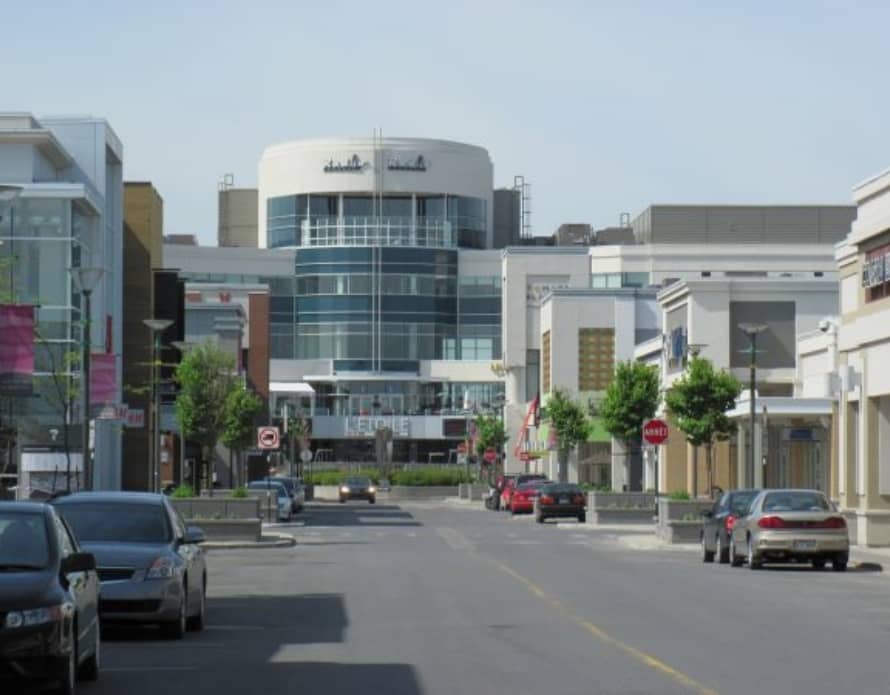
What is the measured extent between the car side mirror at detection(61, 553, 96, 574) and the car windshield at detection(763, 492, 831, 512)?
24181mm

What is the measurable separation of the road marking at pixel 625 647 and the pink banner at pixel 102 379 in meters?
16.8

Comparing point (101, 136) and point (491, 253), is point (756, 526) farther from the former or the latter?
point (491, 253)

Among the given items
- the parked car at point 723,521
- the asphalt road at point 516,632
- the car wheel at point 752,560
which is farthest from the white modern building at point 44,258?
the car wheel at point 752,560

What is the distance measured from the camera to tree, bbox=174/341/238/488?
74562 mm

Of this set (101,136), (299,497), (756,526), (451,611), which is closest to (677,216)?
(299,497)

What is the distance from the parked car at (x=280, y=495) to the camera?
73438 millimetres

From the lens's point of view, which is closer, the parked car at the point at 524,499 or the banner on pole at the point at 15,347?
the banner on pole at the point at 15,347

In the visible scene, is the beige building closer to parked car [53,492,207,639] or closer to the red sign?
the red sign

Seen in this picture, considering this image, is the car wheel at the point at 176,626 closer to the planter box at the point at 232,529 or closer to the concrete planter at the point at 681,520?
the planter box at the point at 232,529

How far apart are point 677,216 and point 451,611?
118905mm

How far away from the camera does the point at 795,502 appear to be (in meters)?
39.2

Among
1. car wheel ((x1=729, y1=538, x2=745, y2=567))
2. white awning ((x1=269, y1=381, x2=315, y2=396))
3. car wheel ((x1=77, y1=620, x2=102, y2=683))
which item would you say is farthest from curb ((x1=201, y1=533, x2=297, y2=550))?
white awning ((x1=269, y1=381, x2=315, y2=396))

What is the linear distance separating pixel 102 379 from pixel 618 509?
98.7 feet

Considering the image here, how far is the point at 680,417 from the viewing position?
234 feet
